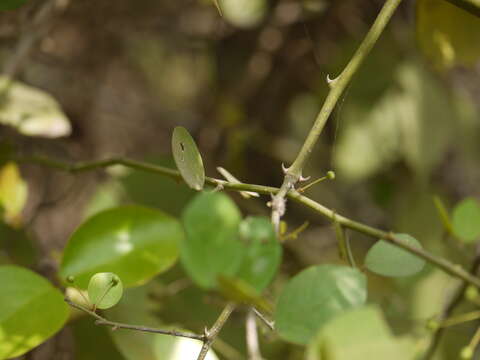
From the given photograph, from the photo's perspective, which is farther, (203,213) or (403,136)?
(403,136)

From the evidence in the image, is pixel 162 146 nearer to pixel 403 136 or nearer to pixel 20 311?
pixel 403 136

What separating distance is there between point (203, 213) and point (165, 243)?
16 centimetres

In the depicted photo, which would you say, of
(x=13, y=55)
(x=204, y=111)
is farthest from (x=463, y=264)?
(x=204, y=111)

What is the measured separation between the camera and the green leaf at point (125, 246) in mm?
415

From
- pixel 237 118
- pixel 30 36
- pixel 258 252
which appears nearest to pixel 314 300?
pixel 258 252

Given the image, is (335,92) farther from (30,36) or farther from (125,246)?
(30,36)

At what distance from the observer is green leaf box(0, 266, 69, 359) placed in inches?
15.4

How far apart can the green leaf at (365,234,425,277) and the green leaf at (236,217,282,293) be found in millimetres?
100

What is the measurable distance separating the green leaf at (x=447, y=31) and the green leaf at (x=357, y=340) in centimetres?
27

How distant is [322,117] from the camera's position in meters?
0.37

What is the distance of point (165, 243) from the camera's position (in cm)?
42

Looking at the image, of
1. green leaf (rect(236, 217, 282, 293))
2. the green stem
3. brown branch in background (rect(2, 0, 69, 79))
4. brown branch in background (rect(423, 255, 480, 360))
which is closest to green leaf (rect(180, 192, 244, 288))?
green leaf (rect(236, 217, 282, 293))

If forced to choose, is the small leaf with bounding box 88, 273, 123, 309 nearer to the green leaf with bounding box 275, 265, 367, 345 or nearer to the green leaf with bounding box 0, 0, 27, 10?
the green leaf with bounding box 275, 265, 367, 345

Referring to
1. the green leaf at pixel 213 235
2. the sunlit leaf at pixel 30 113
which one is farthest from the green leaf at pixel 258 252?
the sunlit leaf at pixel 30 113
